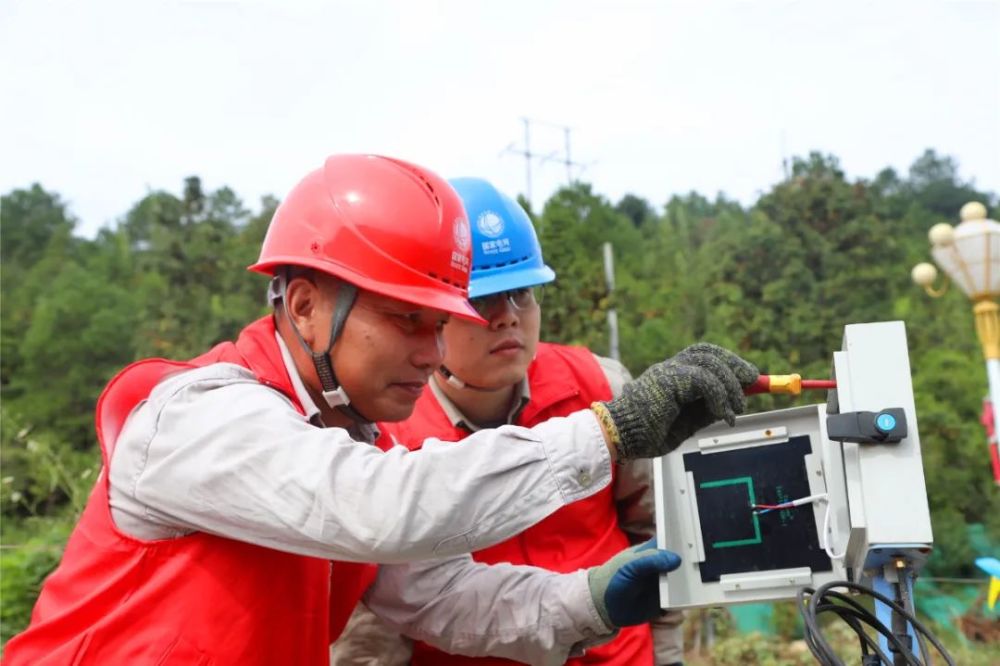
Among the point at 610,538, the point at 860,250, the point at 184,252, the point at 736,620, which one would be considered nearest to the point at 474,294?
the point at 610,538

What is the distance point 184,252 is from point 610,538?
1324 cm

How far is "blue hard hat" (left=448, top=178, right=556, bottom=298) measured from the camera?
2.89 m

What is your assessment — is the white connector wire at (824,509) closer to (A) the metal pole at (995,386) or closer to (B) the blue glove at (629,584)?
(B) the blue glove at (629,584)

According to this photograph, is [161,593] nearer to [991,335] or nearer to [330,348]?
[330,348]

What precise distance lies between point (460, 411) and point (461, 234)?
90 centimetres

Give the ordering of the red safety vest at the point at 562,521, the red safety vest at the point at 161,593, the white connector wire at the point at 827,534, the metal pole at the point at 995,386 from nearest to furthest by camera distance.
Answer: the red safety vest at the point at 161,593 < the white connector wire at the point at 827,534 < the red safety vest at the point at 562,521 < the metal pole at the point at 995,386

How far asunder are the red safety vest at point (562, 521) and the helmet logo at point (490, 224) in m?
0.41

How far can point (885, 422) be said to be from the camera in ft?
6.13

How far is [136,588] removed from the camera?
6.07 feet

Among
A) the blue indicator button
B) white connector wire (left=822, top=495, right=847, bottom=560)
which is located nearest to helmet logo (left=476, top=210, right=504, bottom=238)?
white connector wire (left=822, top=495, right=847, bottom=560)

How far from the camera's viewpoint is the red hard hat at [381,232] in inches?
79.6

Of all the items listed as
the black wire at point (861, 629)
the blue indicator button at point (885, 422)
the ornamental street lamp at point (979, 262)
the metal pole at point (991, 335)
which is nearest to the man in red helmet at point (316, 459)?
the blue indicator button at point (885, 422)

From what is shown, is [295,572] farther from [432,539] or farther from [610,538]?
[610,538]

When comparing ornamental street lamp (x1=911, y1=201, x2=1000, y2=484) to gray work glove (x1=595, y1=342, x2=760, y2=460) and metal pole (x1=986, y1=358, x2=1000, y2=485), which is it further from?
gray work glove (x1=595, y1=342, x2=760, y2=460)
